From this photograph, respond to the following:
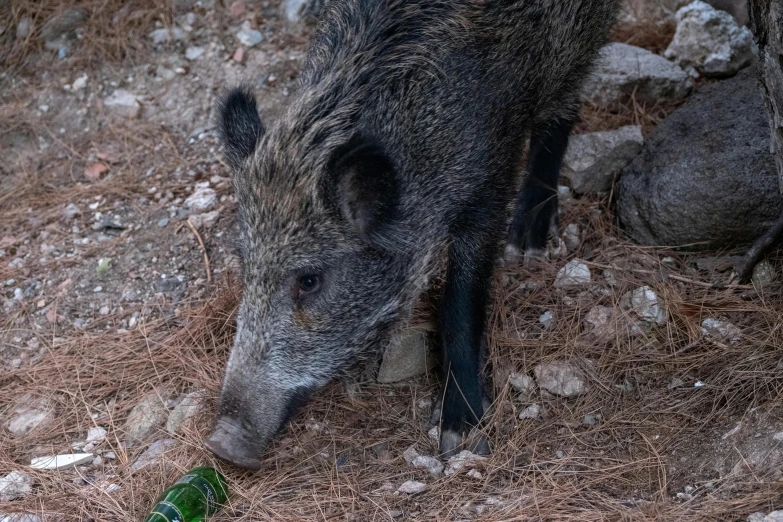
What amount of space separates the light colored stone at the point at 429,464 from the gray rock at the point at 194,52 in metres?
2.94

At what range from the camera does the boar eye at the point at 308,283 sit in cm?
287

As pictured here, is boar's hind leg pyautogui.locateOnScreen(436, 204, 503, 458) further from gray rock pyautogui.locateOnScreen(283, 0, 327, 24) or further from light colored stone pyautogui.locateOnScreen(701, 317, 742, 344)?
gray rock pyautogui.locateOnScreen(283, 0, 327, 24)

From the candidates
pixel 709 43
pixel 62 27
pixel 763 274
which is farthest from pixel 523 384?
pixel 62 27

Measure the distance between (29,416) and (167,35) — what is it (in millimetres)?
2544

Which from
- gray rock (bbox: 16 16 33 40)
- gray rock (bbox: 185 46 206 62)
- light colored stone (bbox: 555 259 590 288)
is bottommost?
light colored stone (bbox: 555 259 590 288)

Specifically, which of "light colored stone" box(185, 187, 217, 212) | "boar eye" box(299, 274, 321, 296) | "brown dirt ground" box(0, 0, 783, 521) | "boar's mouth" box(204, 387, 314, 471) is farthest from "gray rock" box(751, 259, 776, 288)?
"light colored stone" box(185, 187, 217, 212)

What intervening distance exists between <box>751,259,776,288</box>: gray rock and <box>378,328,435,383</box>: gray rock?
134 centimetres

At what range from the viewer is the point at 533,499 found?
265 cm

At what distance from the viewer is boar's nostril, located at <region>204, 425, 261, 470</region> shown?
2.70m

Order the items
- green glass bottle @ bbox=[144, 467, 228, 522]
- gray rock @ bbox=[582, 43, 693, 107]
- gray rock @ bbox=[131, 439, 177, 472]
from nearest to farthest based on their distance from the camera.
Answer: green glass bottle @ bbox=[144, 467, 228, 522] → gray rock @ bbox=[131, 439, 177, 472] → gray rock @ bbox=[582, 43, 693, 107]

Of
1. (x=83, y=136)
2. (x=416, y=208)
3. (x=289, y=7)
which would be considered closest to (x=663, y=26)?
(x=289, y=7)

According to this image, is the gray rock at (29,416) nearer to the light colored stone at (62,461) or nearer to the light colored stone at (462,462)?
the light colored stone at (62,461)

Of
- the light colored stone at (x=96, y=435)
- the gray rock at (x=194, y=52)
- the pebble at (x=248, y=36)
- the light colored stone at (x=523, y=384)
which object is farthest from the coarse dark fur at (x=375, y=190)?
the gray rock at (x=194, y=52)

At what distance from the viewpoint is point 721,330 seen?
10.5 ft
